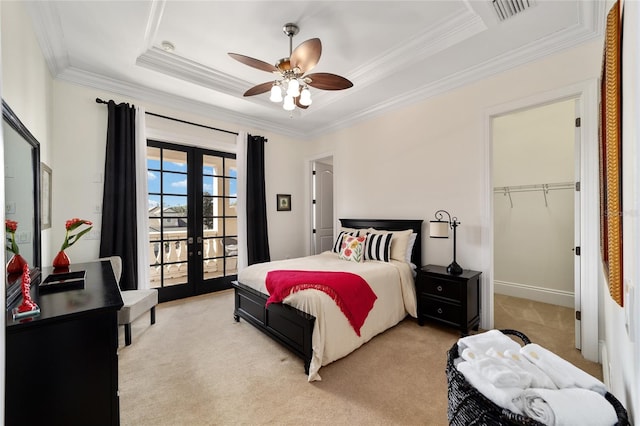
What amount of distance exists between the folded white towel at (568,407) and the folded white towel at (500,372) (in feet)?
0.11

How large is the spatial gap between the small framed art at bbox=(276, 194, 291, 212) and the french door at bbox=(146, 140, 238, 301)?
30.5 inches

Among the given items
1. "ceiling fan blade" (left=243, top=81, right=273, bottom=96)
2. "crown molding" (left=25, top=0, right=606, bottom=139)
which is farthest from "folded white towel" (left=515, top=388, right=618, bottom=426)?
"ceiling fan blade" (left=243, top=81, right=273, bottom=96)

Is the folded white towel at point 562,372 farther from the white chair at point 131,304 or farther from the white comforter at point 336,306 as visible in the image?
the white chair at point 131,304

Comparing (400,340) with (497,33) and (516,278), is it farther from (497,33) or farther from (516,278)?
(497,33)

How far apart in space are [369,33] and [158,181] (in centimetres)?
326

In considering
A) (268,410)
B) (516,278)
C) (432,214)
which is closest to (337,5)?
(432,214)

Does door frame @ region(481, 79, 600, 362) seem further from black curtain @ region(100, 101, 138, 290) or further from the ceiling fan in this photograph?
black curtain @ region(100, 101, 138, 290)

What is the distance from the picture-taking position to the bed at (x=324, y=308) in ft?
7.16

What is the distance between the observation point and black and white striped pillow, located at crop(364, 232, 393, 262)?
3338mm

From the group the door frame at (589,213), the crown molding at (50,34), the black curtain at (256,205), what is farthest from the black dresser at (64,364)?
the door frame at (589,213)

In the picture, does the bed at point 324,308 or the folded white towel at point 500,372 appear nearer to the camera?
the folded white towel at point 500,372

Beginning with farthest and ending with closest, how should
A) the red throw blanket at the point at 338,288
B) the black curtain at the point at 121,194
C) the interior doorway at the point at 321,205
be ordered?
the interior doorway at the point at 321,205 < the black curtain at the point at 121,194 < the red throw blanket at the point at 338,288

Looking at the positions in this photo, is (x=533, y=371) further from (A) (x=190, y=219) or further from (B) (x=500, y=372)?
(A) (x=190, y=219)

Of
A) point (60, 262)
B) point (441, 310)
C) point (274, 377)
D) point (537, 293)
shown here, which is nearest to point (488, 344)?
point (274, 377)
